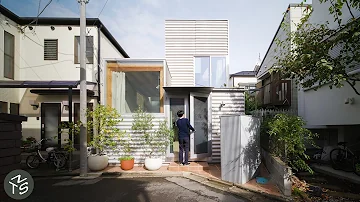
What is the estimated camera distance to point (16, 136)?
8.67ft

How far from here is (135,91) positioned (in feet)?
26.2

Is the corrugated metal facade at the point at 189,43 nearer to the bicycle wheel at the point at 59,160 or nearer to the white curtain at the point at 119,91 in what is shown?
the white curtain at the point at 119,91

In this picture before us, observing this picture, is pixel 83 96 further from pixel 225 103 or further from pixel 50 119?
pixel 225 103

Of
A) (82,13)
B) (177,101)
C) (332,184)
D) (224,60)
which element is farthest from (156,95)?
(332,184)

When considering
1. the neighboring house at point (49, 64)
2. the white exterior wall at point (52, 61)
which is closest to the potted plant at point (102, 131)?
the neighboring house at point (49, 64)

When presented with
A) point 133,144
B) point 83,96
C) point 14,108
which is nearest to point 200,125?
point 133,144

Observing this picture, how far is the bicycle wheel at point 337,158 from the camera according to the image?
703 cm

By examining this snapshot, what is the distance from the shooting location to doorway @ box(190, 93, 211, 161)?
792cm

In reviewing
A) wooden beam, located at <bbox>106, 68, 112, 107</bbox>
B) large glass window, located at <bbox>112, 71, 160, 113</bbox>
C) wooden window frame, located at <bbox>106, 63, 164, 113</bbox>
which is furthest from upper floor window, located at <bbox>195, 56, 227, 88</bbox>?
wooden beam, located at <bbox>106, 68, 112, 107</bbox>

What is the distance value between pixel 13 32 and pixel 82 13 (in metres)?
5.75

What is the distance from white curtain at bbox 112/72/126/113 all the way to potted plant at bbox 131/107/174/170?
2.36 feet

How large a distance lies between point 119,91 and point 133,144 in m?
2.09

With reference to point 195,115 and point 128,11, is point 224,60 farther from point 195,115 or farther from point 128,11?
point 128,11

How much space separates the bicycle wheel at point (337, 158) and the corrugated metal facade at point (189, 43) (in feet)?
21.4
